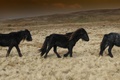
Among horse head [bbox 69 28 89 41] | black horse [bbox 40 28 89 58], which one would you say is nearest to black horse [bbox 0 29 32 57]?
black horse [bbox 40 28 89 58]

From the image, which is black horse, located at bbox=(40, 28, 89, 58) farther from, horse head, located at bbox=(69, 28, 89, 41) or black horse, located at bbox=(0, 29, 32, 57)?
black horse, located at bbox=(0, 29, 32, 57)

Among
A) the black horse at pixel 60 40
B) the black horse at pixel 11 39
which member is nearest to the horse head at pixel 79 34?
the black horse at pixel 60 40

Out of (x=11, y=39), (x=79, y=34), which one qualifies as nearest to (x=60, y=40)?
(x=79, y=34)

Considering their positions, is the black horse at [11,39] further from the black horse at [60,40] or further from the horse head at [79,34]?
the horse head at [79,34]

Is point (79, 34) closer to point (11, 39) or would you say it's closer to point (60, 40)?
point (60, 40)

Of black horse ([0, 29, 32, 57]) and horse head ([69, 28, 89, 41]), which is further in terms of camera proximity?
black horse ([0, 29, 32, 57])

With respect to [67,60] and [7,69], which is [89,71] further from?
[7,69]

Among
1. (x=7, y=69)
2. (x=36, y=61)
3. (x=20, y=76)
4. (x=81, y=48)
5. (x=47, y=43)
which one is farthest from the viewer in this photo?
(x=81, y=48)

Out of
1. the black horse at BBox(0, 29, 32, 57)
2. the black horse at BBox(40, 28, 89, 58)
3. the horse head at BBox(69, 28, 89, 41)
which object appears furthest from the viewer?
the black horse at BBox(0, 29, 32, 57)

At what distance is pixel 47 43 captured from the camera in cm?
1504

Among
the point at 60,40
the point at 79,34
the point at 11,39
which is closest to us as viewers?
the point at 60,40

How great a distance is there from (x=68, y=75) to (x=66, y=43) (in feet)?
12.4

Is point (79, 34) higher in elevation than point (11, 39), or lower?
higher

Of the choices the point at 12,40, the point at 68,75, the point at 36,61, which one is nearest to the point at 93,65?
the point at 68,75
